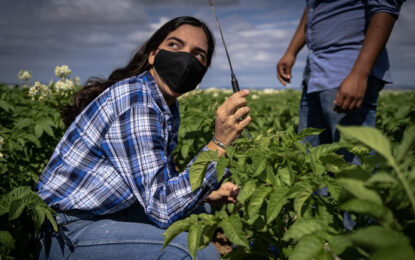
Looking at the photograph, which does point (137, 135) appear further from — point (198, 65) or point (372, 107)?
point (372, 107)

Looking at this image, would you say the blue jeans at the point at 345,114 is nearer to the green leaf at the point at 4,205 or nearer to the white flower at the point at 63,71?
the green leaf at the point at 4,205

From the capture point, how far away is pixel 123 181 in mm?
1537

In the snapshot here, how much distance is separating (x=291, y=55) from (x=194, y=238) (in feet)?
7.45

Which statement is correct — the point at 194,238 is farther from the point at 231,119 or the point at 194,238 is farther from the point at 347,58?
the point at 347,58

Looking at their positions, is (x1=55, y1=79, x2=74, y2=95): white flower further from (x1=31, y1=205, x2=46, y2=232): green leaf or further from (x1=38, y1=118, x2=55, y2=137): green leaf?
(x1=31, y1=205, x2=46, y2=232): green leaf

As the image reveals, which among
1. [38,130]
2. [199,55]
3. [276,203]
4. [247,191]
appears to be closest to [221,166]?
[247,191]

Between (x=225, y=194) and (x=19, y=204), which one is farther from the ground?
(x=19, y=204)

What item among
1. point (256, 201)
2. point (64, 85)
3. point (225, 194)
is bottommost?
point (225, 194)

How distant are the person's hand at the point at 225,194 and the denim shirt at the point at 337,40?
41.4 inches

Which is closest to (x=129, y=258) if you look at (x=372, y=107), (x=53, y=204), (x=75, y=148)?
(x=53, y=204)

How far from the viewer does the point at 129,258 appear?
4.50ft

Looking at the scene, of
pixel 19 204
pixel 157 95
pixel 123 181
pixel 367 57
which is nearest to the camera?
pixel 19 204

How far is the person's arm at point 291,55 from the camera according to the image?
2777 millimetres

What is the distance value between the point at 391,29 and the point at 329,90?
525 millimetres
